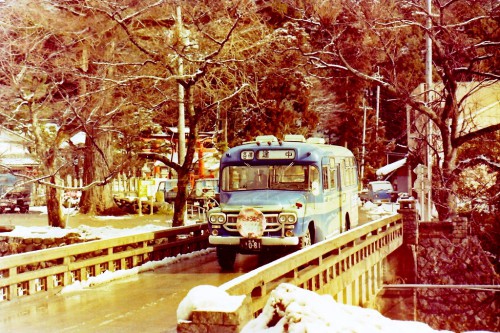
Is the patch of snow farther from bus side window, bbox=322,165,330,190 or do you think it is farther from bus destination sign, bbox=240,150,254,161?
bus side window, bbox=322,165,330,190

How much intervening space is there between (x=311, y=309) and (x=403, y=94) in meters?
20.8

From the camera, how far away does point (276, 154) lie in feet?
53.5

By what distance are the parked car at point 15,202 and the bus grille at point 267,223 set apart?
27.1 meters

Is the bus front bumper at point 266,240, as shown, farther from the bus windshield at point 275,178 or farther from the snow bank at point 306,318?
the snow bank at point 306,318

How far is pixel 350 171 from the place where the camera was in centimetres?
2127

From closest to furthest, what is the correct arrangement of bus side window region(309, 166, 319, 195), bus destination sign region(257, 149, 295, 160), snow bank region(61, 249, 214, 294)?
snow bank region(61, 249, 214, 294), bus side window region(309, 166, 319, 195), bus destination sign region(257, 149, 295, 160)

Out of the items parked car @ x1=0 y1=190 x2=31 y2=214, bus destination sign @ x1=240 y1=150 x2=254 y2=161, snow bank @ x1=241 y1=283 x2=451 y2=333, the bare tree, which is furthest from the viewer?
parked car @ x1=0 y1=190 x2=31 y2=214

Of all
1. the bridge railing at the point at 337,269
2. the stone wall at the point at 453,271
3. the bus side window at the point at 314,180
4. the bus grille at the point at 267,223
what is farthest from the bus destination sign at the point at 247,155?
the stone wall at the point at 453,271

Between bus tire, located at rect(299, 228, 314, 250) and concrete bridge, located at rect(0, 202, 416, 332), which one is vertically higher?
bus tire, located at rect(299, 228, 314, 250)

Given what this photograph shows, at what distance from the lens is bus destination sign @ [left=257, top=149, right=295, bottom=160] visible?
1627 centimetres

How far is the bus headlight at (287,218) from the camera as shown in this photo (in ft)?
47.9

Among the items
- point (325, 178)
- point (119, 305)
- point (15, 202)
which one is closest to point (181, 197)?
point (325, 178)

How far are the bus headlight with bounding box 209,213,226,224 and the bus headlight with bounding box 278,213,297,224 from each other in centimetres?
130

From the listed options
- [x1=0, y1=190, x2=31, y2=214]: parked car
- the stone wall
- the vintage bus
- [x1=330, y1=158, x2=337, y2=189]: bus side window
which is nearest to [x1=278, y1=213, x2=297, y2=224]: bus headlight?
the vintage bus
